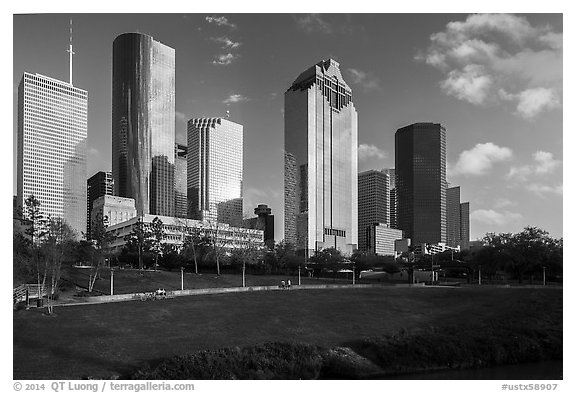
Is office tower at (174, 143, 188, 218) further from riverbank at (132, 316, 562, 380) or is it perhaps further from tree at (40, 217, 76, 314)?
riverbank at (132, 316, 562, 380)

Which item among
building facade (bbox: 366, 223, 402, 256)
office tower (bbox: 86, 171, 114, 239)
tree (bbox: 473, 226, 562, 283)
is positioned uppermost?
office tower (bbox: 86, 171, 114, 239)

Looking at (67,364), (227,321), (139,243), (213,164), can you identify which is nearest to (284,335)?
(227,321)

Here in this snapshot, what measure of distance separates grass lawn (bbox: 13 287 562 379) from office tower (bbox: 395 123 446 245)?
349ft

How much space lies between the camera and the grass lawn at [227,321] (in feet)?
57.5

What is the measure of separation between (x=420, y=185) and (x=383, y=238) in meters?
18.0

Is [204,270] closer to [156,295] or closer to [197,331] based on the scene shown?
[156,295]

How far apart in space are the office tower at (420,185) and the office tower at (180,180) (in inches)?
2491

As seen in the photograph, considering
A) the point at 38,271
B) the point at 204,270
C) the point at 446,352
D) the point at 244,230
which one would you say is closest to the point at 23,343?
the point at 38,271

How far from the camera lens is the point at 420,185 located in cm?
14575

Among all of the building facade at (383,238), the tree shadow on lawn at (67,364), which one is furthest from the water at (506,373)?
the building facade at (383,238)

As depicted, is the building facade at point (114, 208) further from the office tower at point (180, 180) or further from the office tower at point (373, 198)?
the office tower at point (373, 198)

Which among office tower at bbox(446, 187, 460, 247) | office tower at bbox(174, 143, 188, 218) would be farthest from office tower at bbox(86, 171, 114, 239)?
office tower at bbox(446, 187, 460, 247)

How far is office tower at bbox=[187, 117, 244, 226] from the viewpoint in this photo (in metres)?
167
